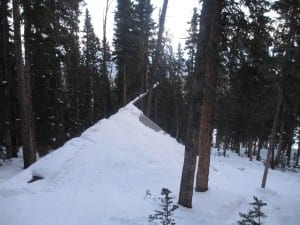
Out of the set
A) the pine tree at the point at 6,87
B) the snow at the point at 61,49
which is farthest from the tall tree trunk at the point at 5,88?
the snow at the point at 61,49

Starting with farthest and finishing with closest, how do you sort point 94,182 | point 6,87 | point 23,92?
1. point 6,87
2. point 23,92
3. point 94,182

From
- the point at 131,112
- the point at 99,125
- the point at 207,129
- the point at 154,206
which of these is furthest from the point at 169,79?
the point at 154,206

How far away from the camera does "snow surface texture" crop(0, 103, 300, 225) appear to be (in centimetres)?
636

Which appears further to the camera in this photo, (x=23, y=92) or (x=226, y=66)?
(x=23, y=92)

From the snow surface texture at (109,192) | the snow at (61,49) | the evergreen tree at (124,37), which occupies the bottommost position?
the snow surface texture at (109,192)

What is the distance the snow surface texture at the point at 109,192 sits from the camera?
636 centimetres

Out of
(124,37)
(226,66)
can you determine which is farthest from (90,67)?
(226,66)

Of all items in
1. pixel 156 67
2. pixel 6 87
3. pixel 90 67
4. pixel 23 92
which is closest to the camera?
pixel 23 92

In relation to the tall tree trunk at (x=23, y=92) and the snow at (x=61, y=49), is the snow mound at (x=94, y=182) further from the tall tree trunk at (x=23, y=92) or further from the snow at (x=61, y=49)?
the snow at (x=61, y=49)

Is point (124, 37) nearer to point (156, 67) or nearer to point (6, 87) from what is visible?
point (156, 67)

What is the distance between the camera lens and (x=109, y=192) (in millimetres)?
7938

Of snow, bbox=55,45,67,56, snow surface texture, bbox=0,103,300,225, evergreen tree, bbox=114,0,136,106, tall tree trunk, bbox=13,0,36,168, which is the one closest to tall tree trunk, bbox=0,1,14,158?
snow, bbox=55,45,67,56

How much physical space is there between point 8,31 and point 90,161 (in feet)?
45.6

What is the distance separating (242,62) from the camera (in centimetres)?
928
